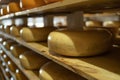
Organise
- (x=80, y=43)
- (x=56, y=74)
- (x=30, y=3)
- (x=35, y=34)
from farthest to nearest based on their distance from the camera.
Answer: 1. (x=35, y=34)
2. (x=30, y=3)
3. (x=56, y=74)
4. (x=80, y=43)

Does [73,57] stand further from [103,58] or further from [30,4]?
[30,4]

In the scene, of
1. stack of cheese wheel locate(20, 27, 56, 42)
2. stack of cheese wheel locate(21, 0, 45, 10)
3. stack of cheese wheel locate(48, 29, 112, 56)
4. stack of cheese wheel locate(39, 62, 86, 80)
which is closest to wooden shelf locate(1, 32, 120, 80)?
stack of cheese wheel locate(48, 29, 112, 56)

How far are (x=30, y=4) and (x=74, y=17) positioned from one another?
38 cm

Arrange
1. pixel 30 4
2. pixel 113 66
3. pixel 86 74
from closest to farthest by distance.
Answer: pixel 86 74 → pixel 113 66 → pixel 30 4

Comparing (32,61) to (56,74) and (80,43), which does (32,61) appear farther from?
(80,43)

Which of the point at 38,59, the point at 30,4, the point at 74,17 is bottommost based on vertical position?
the point at 38,59

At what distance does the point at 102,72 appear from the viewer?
30.4 inches

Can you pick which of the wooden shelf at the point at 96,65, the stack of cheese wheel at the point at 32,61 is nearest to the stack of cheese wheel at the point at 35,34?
the stack of cheese wheel at the point at 32,61

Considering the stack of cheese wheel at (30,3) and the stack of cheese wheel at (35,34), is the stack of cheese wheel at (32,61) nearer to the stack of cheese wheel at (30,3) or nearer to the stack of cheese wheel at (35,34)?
the stack of cheese wheel at (35,34)

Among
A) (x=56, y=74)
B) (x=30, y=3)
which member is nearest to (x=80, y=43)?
(x=56, y=74)

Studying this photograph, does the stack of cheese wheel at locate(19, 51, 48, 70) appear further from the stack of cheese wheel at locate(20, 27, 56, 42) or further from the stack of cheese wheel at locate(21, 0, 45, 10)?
the stack of cheese wheel at locate(21, 0, 45, 10)

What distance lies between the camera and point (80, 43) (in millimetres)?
995

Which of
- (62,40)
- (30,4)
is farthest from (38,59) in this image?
(62,40)

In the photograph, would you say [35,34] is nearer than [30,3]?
No
